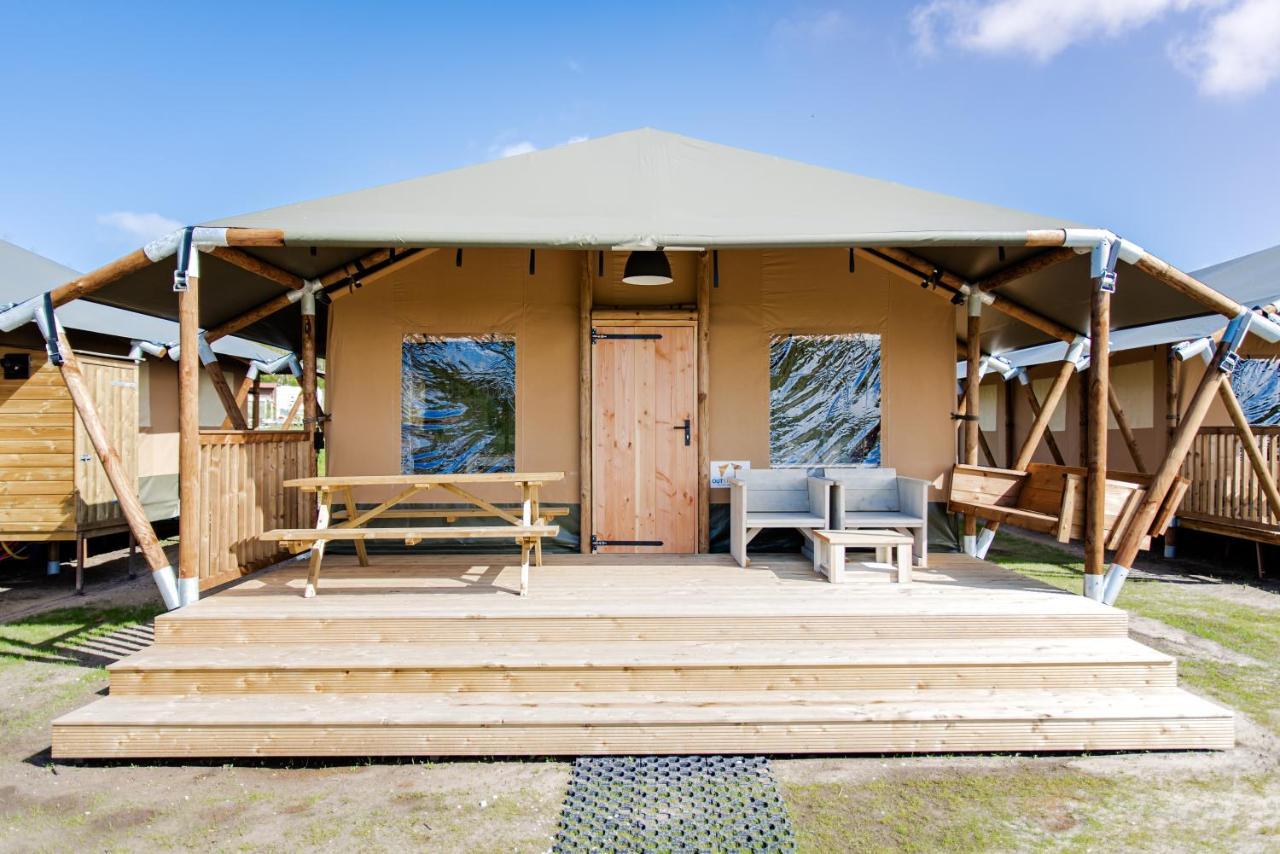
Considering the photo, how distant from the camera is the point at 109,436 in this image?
251 inches

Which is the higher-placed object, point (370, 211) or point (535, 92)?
point (535, 92)

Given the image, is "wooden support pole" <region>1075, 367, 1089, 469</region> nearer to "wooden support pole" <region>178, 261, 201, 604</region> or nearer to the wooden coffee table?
the wooden coffee table

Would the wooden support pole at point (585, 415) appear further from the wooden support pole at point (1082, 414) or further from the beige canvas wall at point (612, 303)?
the wooden support pole at point (1082, 414)

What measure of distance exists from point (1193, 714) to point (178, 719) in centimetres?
478

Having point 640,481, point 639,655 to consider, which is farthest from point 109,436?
point 639,655

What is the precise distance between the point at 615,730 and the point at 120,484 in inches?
Result: 134

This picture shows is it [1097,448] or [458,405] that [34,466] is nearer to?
[458,405]

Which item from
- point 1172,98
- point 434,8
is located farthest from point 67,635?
point 1172,98

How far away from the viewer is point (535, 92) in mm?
8320

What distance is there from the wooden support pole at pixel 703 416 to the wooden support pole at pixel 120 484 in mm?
3736

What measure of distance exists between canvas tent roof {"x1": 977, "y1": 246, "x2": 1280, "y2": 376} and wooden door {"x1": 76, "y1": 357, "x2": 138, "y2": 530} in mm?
10318

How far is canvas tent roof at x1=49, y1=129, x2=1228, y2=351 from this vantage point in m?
4.04

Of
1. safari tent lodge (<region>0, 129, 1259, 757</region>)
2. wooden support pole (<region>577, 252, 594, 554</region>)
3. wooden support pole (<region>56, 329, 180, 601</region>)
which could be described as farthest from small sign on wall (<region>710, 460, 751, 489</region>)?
wooden support pole (<region>56, 329, 180, 601</region>)

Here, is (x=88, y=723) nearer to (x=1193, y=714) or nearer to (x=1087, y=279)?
(x=1193, y=714)
